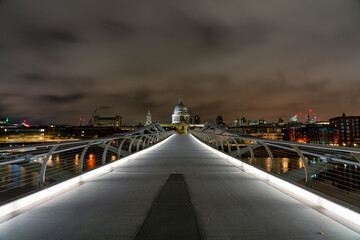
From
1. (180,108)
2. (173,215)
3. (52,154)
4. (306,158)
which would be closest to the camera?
(173,215)

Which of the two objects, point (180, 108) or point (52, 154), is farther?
point (180, 108)

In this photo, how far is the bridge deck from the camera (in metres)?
2.70

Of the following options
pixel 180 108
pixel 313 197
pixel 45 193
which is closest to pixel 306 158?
pixel 313 197

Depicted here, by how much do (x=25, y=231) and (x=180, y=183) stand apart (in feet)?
10.4

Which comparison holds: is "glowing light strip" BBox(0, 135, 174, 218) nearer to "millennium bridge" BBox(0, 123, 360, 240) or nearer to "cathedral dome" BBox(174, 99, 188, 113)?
"millennium bridge" BBox(0, 123, 360, 240)

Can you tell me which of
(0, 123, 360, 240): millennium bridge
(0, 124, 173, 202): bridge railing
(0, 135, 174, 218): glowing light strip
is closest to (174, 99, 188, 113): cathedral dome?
(0, 124, 173, 202): bridge railing

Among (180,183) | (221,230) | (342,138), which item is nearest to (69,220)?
(221,230)

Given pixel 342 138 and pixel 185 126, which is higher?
pixel 185 126

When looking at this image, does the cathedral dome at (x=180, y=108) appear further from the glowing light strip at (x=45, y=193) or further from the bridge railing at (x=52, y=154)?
the glowing light strip at (x=45, y=193)

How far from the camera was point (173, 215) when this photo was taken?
320 cm

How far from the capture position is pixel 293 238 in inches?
102

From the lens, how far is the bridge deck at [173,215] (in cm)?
270

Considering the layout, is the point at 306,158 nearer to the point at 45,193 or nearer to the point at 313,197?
the point at 313,197

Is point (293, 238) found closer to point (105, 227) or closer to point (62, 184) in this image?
point (105, 227)
